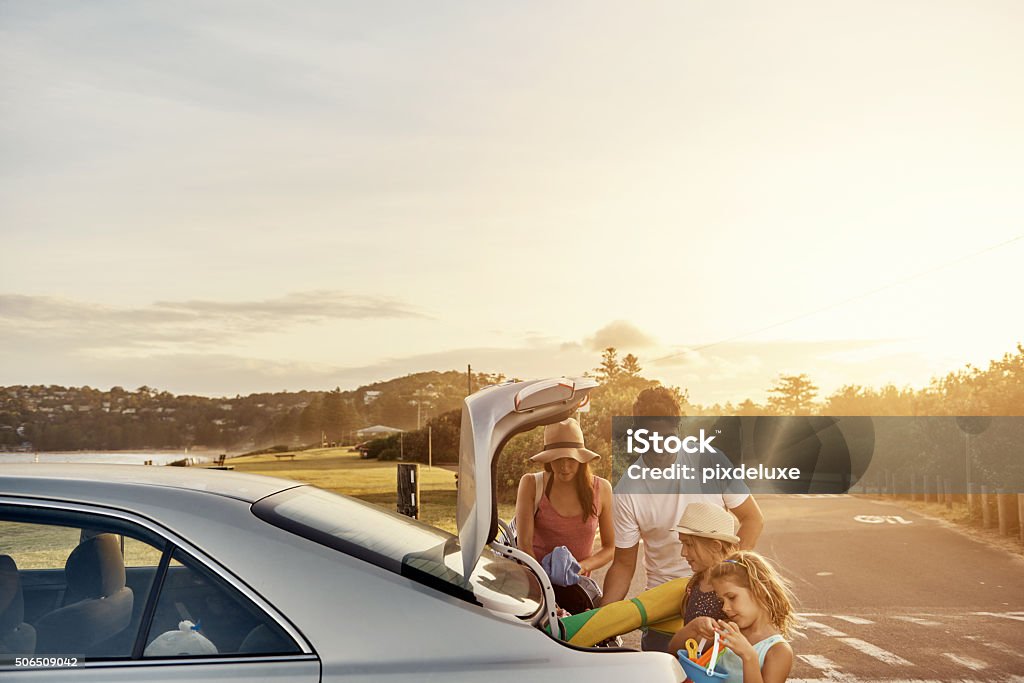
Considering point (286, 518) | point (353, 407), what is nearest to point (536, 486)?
point (286, 518)

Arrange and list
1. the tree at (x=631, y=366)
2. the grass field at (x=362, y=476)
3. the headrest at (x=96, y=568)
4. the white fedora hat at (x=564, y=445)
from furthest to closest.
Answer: the tree at (x=631, y=366), the grass field at (x=362, y=476), the white fedora hat at (x=564, y=445), the headrest at (x=96, y=568)

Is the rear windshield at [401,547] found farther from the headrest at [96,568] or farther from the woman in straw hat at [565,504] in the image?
the woman in straw hat at [565,504]

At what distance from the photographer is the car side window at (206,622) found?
2.46 metres

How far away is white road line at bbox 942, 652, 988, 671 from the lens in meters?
8.23

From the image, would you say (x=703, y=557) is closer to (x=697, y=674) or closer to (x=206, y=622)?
(x=697, y=674)

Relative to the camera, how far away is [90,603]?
2.74 metres

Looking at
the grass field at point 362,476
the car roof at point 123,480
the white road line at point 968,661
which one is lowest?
the grass field at point 362,476

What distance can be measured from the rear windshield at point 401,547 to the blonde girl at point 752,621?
0.72 m

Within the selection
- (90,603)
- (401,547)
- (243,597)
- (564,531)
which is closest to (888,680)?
(564,531)

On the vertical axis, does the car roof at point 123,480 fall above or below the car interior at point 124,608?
above

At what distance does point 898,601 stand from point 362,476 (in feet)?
101

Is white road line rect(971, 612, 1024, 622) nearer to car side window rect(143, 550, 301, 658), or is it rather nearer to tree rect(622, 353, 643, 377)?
car side window rect(143, 550, 301, 658)

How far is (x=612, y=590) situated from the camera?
4328mm

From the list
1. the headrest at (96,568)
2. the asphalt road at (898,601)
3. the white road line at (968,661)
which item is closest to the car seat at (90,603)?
the headrest at (96,568)
